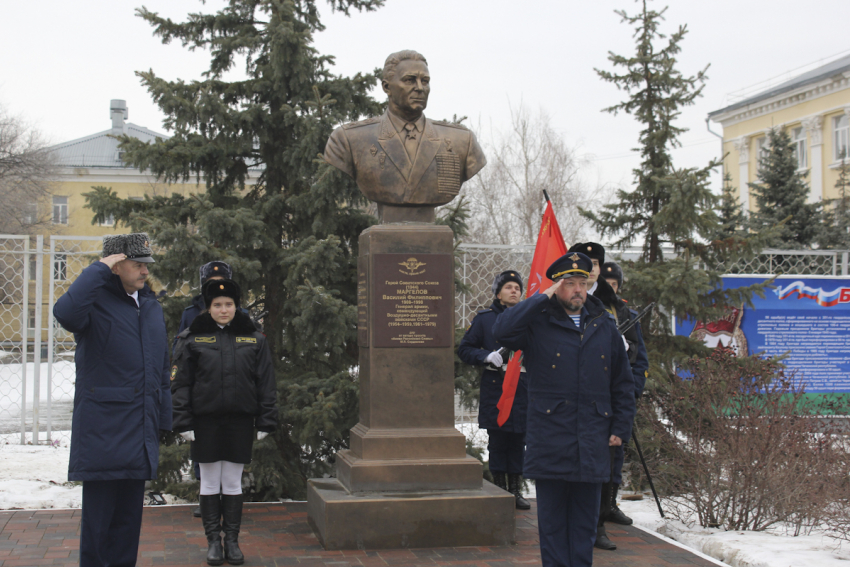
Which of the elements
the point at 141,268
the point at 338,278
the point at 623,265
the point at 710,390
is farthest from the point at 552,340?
the point at 623,265

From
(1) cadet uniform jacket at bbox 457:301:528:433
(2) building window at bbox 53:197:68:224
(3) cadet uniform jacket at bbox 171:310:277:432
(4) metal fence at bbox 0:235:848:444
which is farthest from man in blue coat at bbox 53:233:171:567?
(2) building window at bbox 53:197:68:224

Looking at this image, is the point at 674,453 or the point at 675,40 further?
the point at 675,40

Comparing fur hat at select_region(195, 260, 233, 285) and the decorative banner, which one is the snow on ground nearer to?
fur hat at select_region(195, 260, 233, 285)

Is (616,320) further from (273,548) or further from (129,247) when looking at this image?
(129,247)

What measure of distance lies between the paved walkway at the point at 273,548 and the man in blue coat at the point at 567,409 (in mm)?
869

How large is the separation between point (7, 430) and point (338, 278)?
548 centimetres

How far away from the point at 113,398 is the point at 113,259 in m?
0.65

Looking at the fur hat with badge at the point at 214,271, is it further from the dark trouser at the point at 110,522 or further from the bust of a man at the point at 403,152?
the dark trouser at the point at 110,522

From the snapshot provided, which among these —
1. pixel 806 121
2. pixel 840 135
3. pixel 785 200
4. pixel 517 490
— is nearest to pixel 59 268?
pixel 517 490

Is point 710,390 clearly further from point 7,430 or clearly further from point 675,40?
point 7,430

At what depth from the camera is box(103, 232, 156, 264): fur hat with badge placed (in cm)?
381

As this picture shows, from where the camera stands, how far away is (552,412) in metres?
4.01

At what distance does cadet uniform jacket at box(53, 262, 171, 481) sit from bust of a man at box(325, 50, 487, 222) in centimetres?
225

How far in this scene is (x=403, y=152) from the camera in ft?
18.7
